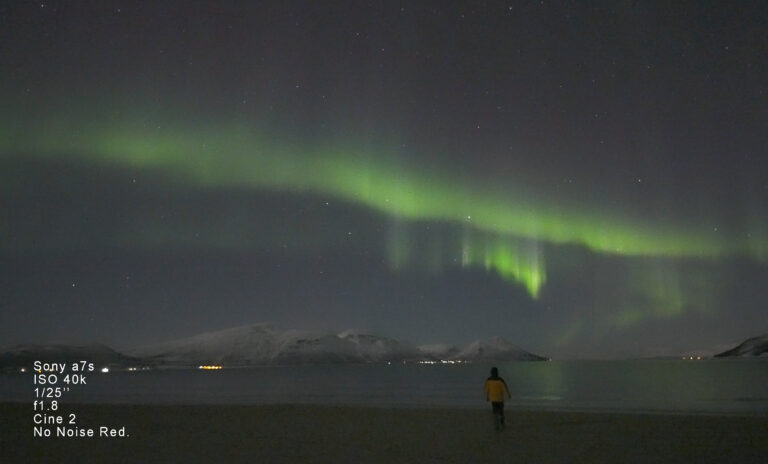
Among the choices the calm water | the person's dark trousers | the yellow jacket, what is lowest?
the calm water

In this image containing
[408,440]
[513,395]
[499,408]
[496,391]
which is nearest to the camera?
[408,440]

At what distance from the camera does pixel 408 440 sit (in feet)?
57.3

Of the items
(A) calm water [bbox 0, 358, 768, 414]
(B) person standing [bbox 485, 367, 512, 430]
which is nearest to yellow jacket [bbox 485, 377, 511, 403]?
(B) person standing [bbox 485, 367, 512, 430]

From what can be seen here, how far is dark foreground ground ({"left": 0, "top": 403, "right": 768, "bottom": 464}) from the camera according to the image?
46.9 feet

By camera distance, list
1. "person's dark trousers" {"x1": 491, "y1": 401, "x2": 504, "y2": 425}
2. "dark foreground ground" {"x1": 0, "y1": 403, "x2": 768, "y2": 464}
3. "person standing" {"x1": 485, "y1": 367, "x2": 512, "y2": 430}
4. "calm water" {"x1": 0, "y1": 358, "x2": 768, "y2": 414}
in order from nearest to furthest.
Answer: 1. "dark foreground ground" {"x1": 0, "y1": 403, "x2": 768, "y2": 464}
2. "person standing" {"x1": 485, "y1": 367, "x2": 512, "y2": 430}
3. "person's dark trousers" {"x1": 491, "y1": 401, "x2": 504, "y2": 425}
4. "calm water" {"x1": 0, "y1": 358, "x2": 768, "y2": 414}

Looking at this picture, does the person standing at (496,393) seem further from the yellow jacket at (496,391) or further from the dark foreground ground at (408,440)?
the dark foreground ground at (408,440)

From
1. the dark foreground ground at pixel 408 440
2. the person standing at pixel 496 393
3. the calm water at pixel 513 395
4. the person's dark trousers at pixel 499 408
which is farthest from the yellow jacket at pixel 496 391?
the calm water at pixel 513 395

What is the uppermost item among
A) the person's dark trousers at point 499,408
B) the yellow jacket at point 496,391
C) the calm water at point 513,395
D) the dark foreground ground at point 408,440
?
the yellow jacket at point 496,391

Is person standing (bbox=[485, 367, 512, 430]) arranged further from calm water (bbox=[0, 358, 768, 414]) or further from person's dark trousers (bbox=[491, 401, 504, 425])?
calm water (bbox=[0, 358, 768, 414])

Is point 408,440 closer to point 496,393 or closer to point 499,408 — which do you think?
point 496,393

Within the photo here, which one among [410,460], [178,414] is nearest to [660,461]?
[410,460]

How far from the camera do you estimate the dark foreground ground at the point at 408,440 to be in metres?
14.3

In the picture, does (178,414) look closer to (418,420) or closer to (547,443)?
(418,420)

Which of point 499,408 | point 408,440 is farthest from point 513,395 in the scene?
point 408,440
